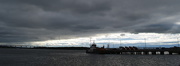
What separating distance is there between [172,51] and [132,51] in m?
23.3

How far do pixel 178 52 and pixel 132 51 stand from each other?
26.3m

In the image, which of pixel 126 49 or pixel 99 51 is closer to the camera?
pixel 99 51

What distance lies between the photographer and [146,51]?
394 ft

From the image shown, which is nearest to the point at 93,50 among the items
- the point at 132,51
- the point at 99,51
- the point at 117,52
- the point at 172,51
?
the point at 99,51

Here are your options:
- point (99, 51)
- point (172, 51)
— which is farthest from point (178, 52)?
point (99, 51)

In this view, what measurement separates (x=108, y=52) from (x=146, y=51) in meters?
23.3

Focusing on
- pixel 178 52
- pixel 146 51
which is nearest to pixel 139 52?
pixel 146 51

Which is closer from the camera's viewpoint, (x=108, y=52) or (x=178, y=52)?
(x=178, y=52)

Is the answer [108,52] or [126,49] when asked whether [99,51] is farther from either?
[126,49]

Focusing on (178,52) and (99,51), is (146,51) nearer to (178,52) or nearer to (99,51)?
(178,52)

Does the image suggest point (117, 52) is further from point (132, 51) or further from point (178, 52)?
point (178, 52)

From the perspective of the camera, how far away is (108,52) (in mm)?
122812

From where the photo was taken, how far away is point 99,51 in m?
120

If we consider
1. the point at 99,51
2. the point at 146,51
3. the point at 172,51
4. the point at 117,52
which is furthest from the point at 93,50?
the point at 172,51
